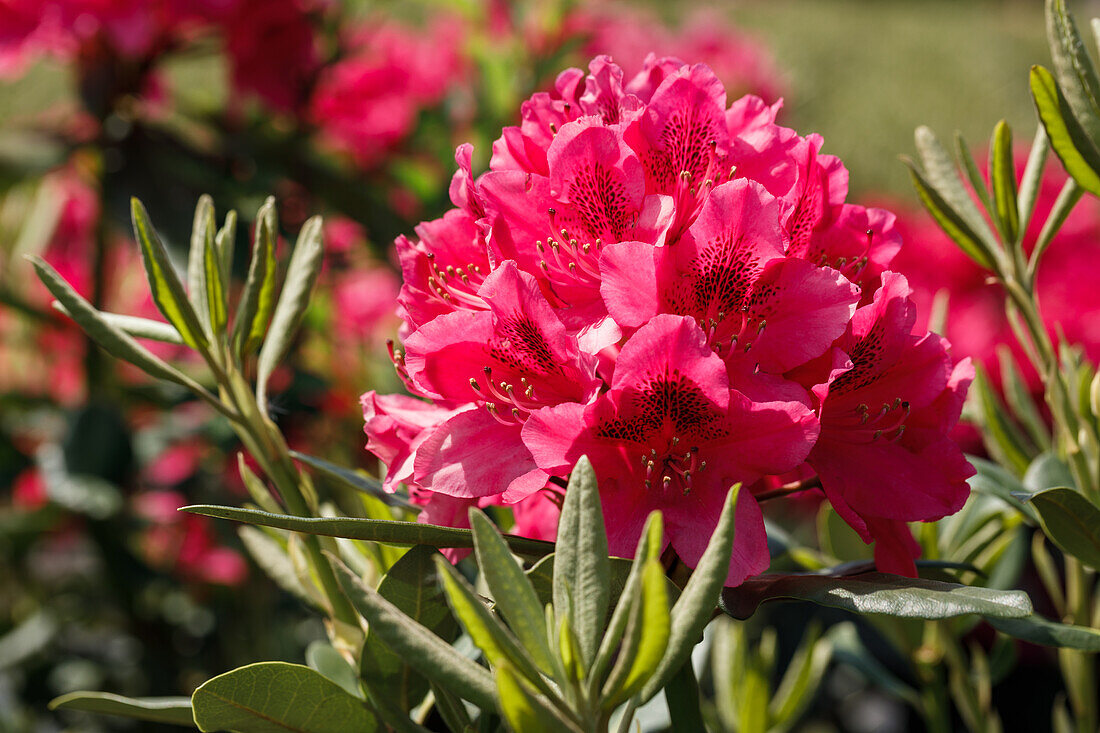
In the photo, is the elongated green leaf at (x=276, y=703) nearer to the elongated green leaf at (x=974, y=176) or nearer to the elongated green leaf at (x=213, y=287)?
the elongated green leaf at (x=213, y=287)

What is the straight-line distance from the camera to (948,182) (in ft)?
2.06

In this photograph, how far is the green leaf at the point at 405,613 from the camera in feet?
1.52

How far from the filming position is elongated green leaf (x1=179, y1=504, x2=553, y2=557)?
1.31ft

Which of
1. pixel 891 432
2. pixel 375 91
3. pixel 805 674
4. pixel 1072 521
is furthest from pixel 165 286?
pixel 375 91

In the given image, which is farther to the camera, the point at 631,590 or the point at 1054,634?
the point at 1054,634

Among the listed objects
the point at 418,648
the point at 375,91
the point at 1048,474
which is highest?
the point at 375,91

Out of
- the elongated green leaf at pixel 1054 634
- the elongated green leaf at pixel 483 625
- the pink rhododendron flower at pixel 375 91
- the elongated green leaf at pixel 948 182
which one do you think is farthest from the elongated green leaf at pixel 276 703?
the pink rhododendron flower at pixel 375 91

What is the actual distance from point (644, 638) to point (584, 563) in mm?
43

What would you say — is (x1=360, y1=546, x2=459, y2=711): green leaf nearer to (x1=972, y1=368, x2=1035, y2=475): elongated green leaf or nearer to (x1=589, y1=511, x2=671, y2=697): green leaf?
(x1=589, y1=511, x2=671, y2=697): green leaf

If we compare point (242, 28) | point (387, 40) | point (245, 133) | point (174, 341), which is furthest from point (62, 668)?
point (387, 40)

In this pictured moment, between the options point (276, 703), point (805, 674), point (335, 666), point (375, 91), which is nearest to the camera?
point (276, 703)

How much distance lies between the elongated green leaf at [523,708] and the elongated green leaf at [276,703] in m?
0.14

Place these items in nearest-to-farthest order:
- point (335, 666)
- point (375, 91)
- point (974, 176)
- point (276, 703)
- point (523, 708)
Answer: point (523, 708) < point (276, 703) < point (335, 666) < point (974, 176) < point (375, 91)

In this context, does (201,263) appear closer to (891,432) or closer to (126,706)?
(126,706)
